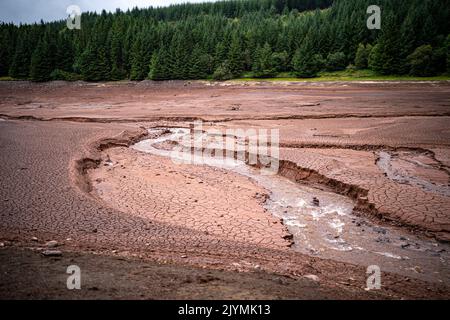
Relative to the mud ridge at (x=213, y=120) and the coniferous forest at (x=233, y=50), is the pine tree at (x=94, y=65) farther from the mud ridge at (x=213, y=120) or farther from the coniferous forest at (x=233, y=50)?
the mud ridge at (x=213, y=120)

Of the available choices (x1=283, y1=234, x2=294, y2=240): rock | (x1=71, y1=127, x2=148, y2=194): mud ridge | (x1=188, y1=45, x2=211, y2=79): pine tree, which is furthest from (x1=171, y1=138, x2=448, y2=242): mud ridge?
(x1=188, y1=45, x2=211, y2=79): pine tree

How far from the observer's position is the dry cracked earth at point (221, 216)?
5.49 m

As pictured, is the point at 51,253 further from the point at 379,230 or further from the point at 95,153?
the point at 95,153

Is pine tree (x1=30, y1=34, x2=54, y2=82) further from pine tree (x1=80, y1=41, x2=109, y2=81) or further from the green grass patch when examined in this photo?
the green grass patch

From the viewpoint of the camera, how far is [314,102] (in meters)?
30.7

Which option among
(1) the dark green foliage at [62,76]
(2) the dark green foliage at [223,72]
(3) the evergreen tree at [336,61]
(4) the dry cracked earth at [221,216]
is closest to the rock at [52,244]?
(4) the dry cracked earth at [221,216]

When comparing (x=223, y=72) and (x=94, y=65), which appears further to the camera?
(x=94, y=65)

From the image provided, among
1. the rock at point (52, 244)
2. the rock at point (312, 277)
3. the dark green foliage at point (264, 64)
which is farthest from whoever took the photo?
the dark green foliage at point (264, 64)

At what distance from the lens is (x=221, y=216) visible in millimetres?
9438

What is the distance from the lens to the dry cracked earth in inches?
216

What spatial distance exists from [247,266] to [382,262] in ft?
11.2

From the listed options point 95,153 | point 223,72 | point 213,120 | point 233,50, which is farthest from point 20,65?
point 95,153

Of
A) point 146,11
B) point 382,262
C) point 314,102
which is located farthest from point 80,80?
point 146,11

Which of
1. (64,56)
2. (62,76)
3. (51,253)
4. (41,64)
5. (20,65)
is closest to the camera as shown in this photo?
(51,253)
